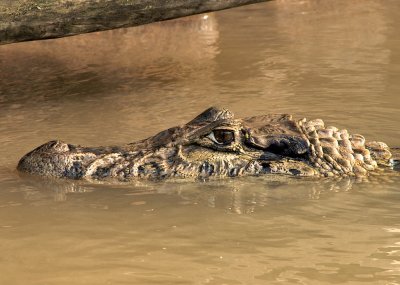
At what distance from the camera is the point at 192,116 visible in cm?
833

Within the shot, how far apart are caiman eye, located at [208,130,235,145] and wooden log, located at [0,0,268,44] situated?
9.65 ft

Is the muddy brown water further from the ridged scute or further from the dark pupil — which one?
the dark pupil

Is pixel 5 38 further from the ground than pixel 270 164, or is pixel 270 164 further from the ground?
pixel 5 38

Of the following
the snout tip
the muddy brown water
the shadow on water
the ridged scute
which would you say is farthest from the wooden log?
the ridged scute

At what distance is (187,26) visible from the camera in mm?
13445

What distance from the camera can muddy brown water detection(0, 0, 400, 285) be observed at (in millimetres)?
4566

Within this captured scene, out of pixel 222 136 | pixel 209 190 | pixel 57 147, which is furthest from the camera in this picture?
pixel 57 147

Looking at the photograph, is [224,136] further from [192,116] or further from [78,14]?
[78,14]

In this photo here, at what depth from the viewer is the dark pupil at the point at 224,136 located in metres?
6.18

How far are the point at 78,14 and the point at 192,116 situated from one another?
1627 millimetres

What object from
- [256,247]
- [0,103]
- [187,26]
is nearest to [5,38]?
[0,103]

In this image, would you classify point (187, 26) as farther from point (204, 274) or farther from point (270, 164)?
point (204, 274)

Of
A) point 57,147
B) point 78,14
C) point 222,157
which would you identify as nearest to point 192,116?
point 78,14

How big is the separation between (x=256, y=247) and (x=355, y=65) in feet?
19.3
